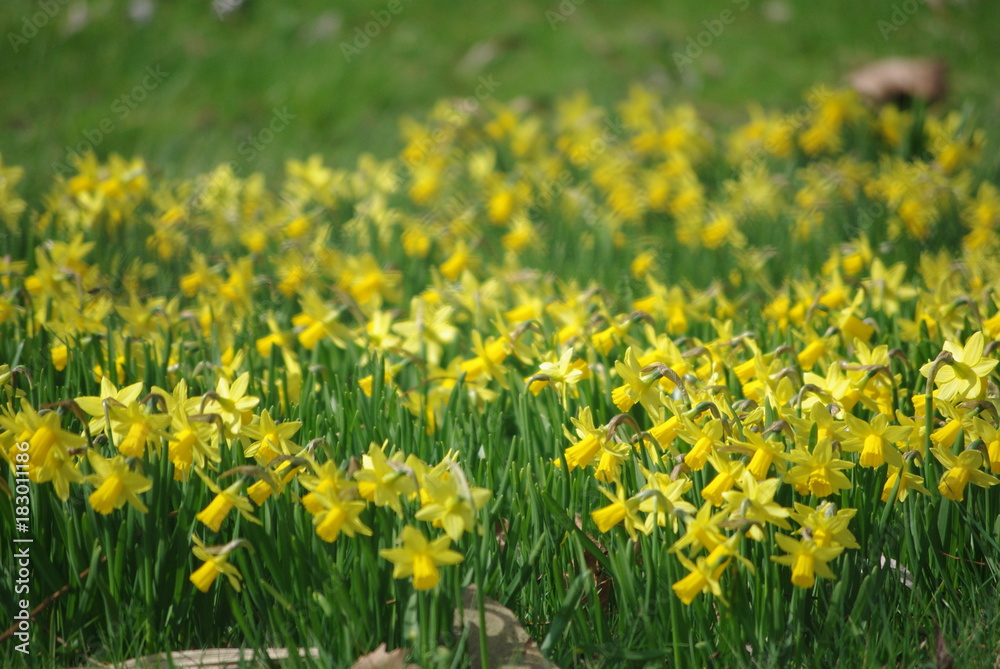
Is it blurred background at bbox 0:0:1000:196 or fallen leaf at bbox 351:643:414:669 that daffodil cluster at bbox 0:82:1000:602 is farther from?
blurred background at bbox 0:0:1000:196

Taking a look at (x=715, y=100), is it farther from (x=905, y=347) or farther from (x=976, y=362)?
(x=976, y=362)

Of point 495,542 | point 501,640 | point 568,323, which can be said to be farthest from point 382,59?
point 501,640

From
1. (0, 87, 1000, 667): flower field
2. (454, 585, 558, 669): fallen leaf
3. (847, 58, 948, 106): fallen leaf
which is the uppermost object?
(847, 58, 948, 106): fallen leaf

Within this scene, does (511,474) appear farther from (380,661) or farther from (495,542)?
(380,661)

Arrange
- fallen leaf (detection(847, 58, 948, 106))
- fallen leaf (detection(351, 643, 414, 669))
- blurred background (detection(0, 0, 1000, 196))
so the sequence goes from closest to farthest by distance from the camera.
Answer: fallen leaf (detection(351, 643, 414, 669)) → fallen leaf (detection(847, 58, 948, 106)) → blurred background (detection(0, 0, 1000, 196))

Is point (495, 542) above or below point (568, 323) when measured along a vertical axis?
below

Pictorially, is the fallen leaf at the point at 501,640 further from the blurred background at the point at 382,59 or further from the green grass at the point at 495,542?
the blurred background at the point at 382,59

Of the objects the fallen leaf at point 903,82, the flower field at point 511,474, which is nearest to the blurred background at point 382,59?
the fallen leaf at point 903,82

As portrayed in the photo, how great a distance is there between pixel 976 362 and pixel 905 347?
76cm

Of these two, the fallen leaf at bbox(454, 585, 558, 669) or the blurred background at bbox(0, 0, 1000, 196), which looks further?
the blurred background at bbox(0, 0, 1000, 196)

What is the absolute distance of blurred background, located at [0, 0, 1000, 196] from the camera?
614 cm

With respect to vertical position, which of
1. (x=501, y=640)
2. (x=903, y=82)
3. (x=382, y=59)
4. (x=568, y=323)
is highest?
(x=382, y=59)

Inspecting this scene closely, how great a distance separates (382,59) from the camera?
693 cm

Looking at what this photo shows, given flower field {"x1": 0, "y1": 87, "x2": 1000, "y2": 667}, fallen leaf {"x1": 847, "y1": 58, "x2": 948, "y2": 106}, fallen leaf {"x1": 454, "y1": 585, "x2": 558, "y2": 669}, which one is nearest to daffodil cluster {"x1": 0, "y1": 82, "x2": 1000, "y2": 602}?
flower field {"x1": 0, "y1": 87, "x2": 1000, "y2": 667}
